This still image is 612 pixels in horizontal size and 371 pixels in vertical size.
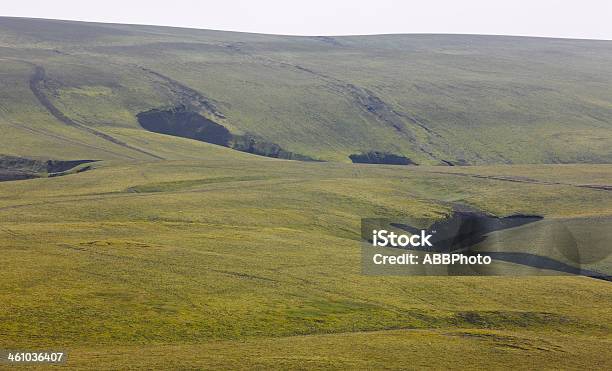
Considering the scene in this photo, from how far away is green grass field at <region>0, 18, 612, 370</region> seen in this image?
5112 centimetres

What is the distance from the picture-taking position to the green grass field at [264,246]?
5112cm

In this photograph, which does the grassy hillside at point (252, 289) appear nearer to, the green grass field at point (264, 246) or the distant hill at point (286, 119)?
the green grass field at point (264, 246)

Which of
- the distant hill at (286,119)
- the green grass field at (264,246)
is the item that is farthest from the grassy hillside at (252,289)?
the distant hill at (286,119)

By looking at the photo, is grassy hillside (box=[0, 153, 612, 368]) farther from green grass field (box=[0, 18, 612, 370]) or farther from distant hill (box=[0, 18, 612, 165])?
distant hill (box=[0, 18, 612, 165])

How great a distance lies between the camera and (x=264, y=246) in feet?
253

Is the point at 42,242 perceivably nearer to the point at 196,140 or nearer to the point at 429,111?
the point at 196,140

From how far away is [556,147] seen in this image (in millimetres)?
168000

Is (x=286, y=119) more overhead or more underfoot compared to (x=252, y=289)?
more overhead

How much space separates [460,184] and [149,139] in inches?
2317

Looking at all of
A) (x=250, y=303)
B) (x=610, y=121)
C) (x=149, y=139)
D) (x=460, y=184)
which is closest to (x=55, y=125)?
(x=149, y=139)

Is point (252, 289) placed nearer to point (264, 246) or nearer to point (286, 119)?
point (264, 246)

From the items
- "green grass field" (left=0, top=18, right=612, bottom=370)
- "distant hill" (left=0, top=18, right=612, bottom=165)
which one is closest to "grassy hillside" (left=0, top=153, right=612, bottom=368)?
"green grass field" (left=0, top=18, right=612, bottom=370)

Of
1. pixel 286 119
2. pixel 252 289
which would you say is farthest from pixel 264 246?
pixel 286 119

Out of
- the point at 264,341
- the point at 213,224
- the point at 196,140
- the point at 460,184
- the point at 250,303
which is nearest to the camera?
the point at 264,341
